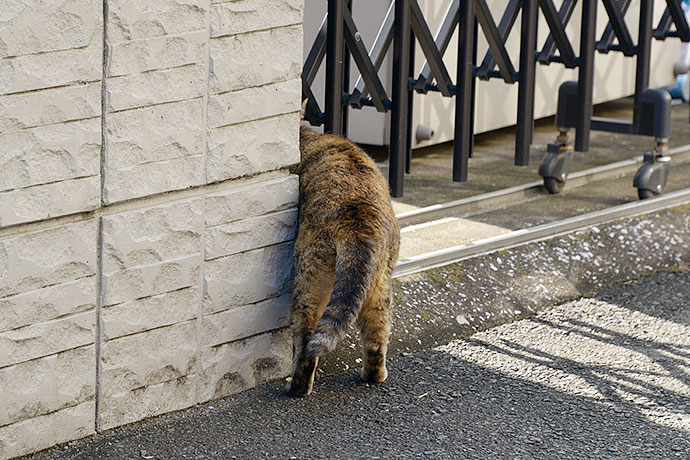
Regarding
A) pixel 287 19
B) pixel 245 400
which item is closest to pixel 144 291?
pixel 245 400

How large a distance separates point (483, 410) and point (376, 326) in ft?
1.62

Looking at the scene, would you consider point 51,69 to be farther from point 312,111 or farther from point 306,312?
point 312,111

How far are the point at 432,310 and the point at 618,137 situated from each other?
11.6ft

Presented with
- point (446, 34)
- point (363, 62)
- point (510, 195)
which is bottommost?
point (510, 195)

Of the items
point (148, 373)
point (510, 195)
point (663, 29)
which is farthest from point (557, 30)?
point (148, 373)

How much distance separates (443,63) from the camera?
4934 mm

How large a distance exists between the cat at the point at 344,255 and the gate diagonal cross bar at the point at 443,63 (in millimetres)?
572

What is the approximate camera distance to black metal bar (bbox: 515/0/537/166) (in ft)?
16.7

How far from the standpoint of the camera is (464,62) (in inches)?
191

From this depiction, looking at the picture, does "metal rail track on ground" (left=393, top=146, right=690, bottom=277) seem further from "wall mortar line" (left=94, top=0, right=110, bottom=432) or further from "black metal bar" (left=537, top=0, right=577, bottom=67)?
"wall mortar line" (left=94, top=0, right=110, bottom=432)

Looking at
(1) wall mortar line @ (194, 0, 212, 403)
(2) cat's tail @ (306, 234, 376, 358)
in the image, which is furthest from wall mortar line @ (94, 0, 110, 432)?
(2) cat's tail @ (306, 234, 376, 358)

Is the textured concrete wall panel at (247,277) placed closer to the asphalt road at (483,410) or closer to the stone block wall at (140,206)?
the stone block wall at (140,206)

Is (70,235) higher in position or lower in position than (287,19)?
lower

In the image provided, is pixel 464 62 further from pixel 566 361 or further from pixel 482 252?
pixel 566 361
